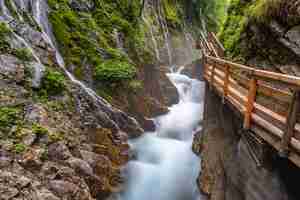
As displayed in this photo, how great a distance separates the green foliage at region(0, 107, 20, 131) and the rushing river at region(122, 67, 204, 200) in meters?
3.78

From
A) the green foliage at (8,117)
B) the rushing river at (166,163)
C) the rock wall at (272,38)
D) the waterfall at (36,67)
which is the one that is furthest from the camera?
the rushing river at (166,163)

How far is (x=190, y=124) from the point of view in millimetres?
12977

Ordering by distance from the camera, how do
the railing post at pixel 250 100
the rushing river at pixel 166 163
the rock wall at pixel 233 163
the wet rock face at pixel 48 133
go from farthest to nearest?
the rushing river at pixel 166 163 → the wet rock face at pixel 48 133 → the railing post at pixel 250 100 → the rock wall at pixel 233 163

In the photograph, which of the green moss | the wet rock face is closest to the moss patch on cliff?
the wet rock face

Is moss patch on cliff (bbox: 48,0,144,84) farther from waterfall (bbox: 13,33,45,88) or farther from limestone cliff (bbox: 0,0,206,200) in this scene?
waterfall (bbox: 13,33,45,88)

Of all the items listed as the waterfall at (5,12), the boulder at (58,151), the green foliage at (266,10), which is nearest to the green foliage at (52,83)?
the boulder at (58,151)

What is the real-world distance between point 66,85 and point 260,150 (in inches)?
228

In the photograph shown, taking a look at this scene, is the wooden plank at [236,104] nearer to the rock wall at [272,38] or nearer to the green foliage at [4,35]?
the rock wall at [272,38]

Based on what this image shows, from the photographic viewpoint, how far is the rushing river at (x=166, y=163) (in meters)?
8.23

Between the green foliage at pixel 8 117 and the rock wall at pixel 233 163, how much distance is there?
16.2ft

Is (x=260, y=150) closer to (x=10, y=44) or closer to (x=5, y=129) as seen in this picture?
(x=5, y=129)

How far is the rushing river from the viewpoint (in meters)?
8.23

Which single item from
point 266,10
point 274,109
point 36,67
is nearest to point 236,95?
point 274,109

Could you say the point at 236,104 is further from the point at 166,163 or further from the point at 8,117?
the point at 8,117
